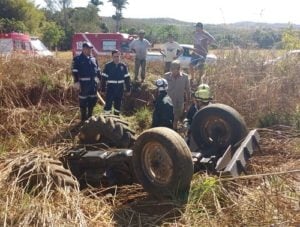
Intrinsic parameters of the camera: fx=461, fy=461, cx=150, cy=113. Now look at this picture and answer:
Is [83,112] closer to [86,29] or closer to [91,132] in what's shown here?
[91,132]

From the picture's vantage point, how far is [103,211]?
16.3 ft

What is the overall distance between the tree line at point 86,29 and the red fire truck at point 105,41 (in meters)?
1.34

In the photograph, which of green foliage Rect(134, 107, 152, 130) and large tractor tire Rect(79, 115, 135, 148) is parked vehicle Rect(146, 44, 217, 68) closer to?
green foliage Rect(134, 107, 152, 130)

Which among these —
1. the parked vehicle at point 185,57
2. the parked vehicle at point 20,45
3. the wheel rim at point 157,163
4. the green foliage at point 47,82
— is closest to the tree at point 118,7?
the parked vehicle at point 20,45

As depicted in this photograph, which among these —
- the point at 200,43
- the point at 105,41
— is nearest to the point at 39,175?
the point at 200,43

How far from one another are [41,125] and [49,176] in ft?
14.8

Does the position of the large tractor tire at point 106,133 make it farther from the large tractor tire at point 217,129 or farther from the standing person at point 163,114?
the large tractor tire at point 217,129

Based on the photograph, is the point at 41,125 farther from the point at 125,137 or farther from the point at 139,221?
the point at 139,221

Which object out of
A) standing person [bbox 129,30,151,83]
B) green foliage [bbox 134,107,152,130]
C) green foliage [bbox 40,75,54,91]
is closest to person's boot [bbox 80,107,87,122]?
green foliage [bbox 134,107,152,130]

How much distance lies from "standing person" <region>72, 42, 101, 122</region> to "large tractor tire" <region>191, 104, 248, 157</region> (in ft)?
11.1

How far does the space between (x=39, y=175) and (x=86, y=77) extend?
4516 mm

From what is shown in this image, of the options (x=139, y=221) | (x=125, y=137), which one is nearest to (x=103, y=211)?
(x=139, y=221)

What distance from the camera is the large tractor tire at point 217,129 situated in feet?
21.1

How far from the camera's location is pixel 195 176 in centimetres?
541
